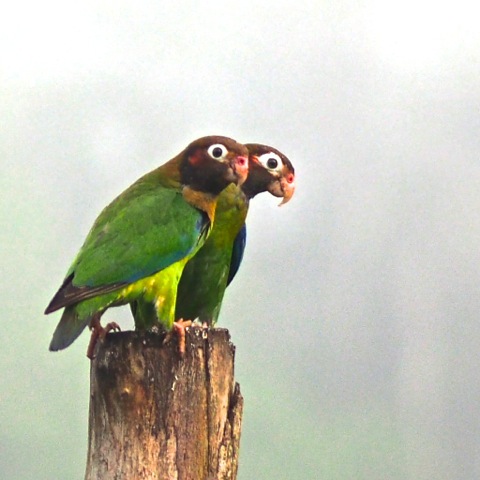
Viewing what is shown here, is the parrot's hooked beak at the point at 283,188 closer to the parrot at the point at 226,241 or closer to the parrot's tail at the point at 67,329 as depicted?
the parrot at the point at 226,241

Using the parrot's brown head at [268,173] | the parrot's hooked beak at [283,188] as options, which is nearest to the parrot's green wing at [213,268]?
the parrot's brown head at [268,173]

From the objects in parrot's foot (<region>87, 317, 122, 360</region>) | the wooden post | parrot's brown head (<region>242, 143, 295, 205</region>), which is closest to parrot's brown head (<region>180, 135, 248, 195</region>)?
parrot's brown head (<region>242, 143, 295, 205</region>)

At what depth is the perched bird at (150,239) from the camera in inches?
193

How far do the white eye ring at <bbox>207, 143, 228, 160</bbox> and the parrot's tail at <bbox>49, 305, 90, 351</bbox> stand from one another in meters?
1.82

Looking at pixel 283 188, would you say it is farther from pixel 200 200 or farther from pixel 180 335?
pixel 180 335

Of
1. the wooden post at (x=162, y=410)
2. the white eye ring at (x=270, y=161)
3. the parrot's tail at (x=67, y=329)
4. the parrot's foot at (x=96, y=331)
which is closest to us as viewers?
the wooden post at (x=162, y=410)

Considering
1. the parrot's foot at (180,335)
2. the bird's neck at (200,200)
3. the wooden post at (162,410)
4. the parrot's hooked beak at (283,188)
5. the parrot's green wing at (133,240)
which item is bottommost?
the wooden post at (162,410)

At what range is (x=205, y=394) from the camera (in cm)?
443

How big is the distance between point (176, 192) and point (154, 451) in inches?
92.1

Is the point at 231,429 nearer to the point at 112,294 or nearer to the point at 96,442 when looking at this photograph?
the point at 96,442

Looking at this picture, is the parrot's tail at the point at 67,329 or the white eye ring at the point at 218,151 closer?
the parrot's tail at the point at 67,329

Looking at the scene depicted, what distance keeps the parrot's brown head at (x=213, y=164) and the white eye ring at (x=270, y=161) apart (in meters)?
1.01

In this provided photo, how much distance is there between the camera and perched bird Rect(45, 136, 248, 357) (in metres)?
4.91

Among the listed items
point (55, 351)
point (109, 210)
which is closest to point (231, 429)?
point (55, 351)
